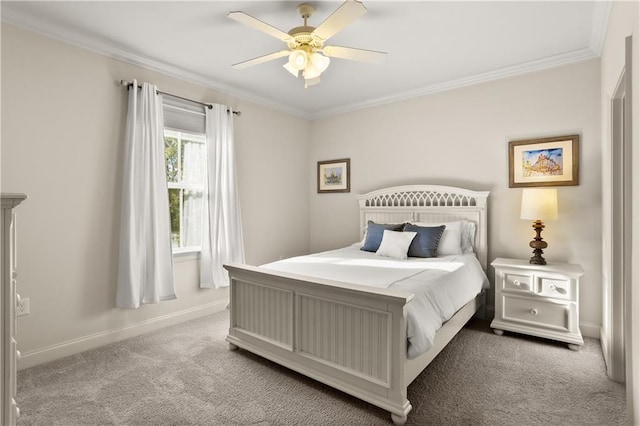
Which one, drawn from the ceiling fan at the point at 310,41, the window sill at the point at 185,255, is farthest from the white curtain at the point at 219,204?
the ceiling fan at the point at 310,41

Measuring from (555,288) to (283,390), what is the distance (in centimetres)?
241

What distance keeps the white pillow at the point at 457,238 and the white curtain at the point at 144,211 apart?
2.76 metres

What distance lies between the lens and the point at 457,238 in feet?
11.4

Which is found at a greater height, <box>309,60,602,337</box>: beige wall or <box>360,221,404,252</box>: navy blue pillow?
<box>309,60,602,337</box>: beige wall

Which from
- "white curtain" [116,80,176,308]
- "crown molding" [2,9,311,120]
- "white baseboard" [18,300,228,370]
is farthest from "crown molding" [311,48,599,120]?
"white baseboard" [18,300,228,370]

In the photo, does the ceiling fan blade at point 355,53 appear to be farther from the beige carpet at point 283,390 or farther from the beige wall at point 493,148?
the beige carpet at point 283,390

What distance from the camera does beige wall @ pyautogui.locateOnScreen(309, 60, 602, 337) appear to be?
3.12 metres

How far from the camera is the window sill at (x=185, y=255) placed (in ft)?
11.6

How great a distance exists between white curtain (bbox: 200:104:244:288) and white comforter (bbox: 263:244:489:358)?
3.62ft

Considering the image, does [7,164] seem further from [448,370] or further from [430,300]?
[448,370]

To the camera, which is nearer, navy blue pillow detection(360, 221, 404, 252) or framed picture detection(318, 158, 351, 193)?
navy blue pillow detection(360, 221, 404, 252)

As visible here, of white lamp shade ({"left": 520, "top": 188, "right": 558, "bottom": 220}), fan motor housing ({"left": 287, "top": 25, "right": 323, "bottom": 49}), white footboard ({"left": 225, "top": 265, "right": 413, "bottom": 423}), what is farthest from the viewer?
white lamp shade ({"left": 520, "top": 188, "right": 558, "bottom": 220})

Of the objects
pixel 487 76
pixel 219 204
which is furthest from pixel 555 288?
pixel 219 204

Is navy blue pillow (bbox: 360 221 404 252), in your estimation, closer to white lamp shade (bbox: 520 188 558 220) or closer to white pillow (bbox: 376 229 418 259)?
white pillow (bbox: 376 229 418 259)
